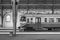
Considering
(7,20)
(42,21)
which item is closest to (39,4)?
(42,21)

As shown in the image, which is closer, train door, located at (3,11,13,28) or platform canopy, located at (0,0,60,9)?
platform canopy, located at (0,0,60,9)

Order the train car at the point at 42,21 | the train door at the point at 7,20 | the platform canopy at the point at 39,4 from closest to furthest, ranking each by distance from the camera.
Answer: the train car at the point at 42,21 < the platform canopy at the point at 39,4 < the train door at the point at 7,20

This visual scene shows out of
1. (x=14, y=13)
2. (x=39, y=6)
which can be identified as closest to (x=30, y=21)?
(x=14, y=13)

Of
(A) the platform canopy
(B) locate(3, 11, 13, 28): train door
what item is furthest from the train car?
(B) locate(3, 11, 13, 28): train door

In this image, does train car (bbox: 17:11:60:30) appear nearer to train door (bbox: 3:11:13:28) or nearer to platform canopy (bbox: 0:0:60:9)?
platform canopy (bbox: 0:0:60:9)

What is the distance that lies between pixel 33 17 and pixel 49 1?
10.8 metres

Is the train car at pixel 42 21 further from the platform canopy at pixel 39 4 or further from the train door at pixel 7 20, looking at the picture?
the train door at pixel 7 20

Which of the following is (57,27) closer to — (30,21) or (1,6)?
(30,21)

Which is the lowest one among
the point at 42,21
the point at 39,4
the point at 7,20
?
the point at 42,21

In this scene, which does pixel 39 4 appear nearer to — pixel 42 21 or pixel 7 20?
pixel 42 21

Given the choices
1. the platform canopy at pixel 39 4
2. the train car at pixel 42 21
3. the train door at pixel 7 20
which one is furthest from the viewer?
the train door at pixel 7 20

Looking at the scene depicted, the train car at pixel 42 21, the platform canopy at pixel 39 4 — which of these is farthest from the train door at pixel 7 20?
the train car at pixel 42 21

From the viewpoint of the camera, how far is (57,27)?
32.3 ft

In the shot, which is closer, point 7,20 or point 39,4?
point 39,4
